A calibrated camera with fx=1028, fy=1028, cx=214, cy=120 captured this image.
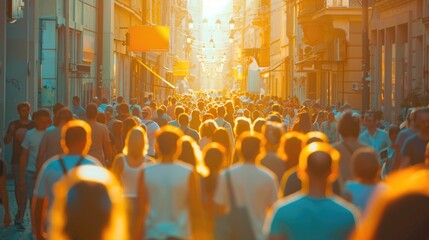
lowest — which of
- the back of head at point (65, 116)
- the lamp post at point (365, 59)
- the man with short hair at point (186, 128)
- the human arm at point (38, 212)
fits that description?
the human arm at point (38, 212)

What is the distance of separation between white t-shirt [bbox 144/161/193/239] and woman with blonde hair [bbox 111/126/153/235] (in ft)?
5.38

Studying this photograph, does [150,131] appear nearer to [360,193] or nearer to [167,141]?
[167,141]

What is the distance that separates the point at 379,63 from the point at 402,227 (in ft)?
106

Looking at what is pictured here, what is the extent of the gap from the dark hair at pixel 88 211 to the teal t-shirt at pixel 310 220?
86.8 inches

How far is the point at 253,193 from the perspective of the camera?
24.9 feet

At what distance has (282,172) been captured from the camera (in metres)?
9.82

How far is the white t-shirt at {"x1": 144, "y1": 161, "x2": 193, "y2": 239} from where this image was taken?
7273 millimetres

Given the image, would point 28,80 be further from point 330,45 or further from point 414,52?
point 330,45

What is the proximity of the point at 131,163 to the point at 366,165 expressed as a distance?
274cm

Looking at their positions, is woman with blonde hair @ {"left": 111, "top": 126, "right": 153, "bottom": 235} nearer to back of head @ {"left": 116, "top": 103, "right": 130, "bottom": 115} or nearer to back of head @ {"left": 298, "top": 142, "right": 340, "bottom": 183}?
back of head @ {"left": 298, "top": 142, "right": 340, "bottom": 183}

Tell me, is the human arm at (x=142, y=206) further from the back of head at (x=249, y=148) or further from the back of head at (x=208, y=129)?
the back of head at (x=208, y=129)

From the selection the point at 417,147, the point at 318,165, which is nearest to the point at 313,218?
the point at 318,165

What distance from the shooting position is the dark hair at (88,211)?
3494 mm

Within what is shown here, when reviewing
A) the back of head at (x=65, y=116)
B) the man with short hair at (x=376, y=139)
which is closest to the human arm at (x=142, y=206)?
the back of head at (x=65, y=116)
